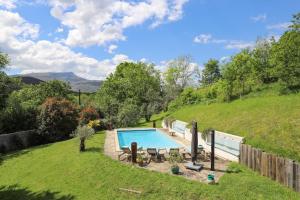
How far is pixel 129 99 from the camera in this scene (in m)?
40.4

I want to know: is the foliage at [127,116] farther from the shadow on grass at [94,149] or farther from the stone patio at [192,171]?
the stone patio at [192,171]

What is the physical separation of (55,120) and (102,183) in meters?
16.5

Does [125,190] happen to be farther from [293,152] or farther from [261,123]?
[261,123]

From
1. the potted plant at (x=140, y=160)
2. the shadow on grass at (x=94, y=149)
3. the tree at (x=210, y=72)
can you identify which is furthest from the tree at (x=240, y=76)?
the tree at (x=210, y=72)

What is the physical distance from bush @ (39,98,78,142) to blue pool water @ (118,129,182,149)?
5.41 m

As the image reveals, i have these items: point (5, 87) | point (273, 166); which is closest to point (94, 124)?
point (5, 87)

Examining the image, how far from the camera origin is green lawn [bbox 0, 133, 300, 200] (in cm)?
1112

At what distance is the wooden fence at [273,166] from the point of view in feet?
36.0

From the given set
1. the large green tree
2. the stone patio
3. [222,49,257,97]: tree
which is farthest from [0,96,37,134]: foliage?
[222,49,257,97]: tree

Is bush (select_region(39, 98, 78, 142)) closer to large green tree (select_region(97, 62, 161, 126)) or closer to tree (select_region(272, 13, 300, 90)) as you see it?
large green tree (select_region(97, 62, 161, 126))

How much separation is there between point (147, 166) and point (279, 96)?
1511 centimetres

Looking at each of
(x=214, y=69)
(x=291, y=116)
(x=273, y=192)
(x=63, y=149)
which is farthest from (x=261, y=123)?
(x=214, y=69)

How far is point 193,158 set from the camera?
1434 cm

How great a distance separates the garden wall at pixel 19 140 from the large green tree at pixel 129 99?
8479 mm
